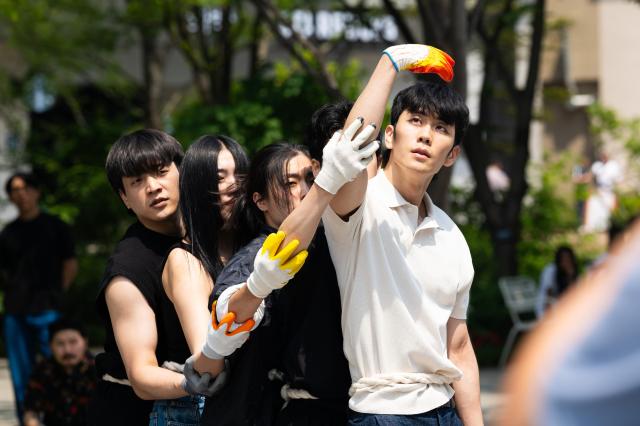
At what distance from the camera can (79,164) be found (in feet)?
45.7

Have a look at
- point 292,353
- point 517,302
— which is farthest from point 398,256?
point 517,302

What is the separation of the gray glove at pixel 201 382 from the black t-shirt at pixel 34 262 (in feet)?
15.9

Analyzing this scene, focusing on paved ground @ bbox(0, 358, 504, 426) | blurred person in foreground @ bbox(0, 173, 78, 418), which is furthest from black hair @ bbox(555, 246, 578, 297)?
blurred person in foreground @ bbox(0, 173, 78, 418)

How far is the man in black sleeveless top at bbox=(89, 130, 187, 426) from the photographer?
3.23 metres

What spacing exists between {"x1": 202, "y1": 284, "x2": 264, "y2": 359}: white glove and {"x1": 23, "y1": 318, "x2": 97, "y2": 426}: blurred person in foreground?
9.89 ft

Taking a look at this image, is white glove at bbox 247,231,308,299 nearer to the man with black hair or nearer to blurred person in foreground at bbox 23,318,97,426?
the man with black hair

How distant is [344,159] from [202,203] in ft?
2.43

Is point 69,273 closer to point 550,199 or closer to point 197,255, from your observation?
point 197,255

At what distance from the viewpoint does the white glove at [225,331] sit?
282cm

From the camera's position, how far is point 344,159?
265 cm

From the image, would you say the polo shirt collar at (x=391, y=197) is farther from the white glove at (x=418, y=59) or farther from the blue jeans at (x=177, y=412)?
the blue jeans at (x=177, y=412)

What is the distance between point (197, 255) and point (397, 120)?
727 mm

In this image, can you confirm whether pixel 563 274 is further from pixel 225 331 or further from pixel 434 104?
pixel 225 331

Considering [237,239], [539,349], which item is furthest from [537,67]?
[539,349]
